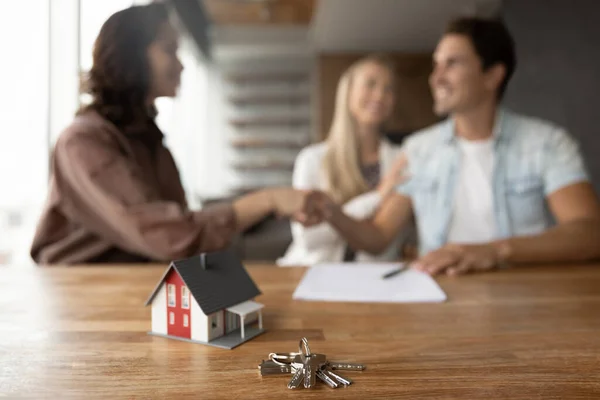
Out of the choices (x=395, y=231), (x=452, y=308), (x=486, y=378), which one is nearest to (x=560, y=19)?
(x=395, y=231)

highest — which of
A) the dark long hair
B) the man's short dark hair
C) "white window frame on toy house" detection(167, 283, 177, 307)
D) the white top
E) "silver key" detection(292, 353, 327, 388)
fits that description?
the man's short dark hair

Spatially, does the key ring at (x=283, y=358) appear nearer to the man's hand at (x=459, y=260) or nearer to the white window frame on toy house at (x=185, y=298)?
the white window frame on toy house at (x=185, y=298)

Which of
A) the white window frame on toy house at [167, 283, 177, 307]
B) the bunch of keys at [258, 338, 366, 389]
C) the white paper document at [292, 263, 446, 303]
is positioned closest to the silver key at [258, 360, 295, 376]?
the bunch of keys at [258, 338, 366, 389]

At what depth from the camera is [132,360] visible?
1.20 feet

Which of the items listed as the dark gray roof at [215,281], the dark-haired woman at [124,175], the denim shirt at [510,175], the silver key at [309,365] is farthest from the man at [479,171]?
the silver key at [309,365]

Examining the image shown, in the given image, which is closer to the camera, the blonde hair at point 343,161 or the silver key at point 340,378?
the silver key at point 340,378

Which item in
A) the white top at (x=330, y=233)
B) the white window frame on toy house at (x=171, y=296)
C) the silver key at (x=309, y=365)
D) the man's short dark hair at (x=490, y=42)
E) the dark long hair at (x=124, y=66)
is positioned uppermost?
the man's short dark hair at (x=490, y=42)

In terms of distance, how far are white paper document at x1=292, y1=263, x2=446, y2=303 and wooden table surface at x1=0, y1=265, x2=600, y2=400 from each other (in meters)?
0.02

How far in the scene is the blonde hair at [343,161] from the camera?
1.47 m

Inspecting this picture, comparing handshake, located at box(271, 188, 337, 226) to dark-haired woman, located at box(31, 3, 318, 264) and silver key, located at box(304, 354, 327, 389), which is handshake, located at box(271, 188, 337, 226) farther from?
silver key, located at box(304, 354, 327, 389)

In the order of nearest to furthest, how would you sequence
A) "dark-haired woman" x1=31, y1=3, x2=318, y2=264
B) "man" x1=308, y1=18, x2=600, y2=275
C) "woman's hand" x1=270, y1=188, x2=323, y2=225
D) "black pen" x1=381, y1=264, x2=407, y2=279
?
"black pen" x1=381, y1=264, x2=407, y2=279, "dark-haired woman" x1=31, y1=3, x2=318, y2=264, "woman's hand" x1=270, y1=188, x2=323, y2=225, "man" x1=308, y1=18, x2=600, y2=275

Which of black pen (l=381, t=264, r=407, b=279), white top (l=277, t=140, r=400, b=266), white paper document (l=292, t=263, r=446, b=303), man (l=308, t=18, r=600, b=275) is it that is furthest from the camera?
white top (l=277, t=140, r=400, b=266)

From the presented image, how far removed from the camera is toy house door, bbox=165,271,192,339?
1.34 feet

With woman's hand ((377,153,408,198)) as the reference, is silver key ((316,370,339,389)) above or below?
below
